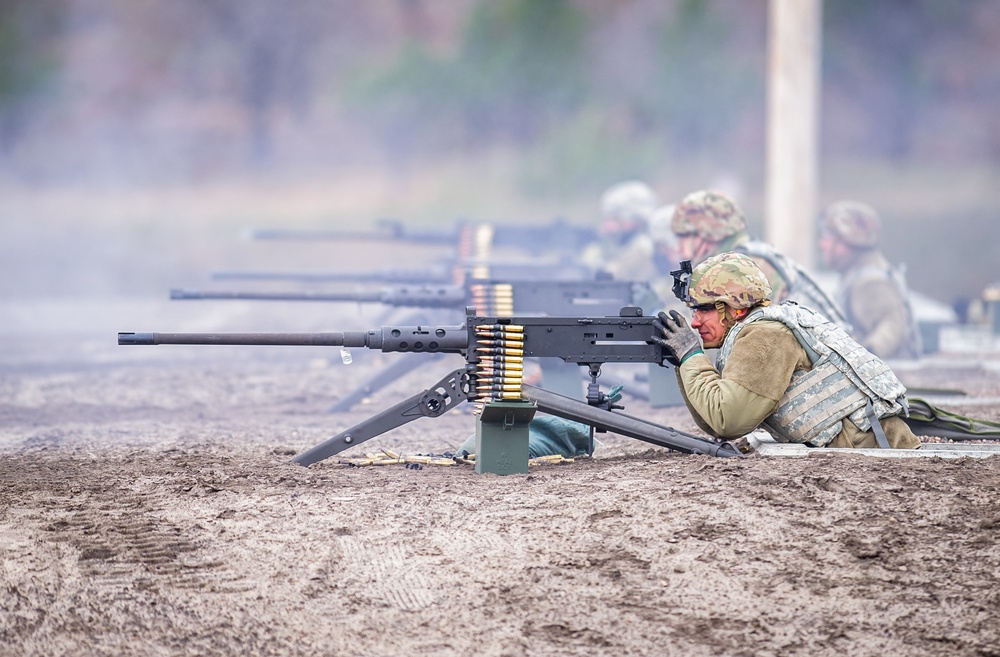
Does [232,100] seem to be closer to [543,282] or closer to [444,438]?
[543,282]

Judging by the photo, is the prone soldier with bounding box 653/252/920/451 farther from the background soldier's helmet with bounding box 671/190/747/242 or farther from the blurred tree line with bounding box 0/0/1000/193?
the blurred tree line with bounding box 0/0/1000/193

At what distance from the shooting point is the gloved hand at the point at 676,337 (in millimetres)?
6316

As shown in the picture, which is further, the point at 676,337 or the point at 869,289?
the point at 869,289

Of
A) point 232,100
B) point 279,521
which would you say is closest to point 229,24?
point 232,100

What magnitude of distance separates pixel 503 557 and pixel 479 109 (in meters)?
21.4

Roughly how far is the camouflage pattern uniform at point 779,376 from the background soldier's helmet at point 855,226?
8.05 metres

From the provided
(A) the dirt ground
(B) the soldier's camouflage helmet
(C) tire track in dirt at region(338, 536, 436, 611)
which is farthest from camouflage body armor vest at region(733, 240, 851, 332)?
(B) the soldier's camouflage helmet

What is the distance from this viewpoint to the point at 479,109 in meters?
25.7

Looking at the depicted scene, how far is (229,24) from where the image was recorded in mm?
24547

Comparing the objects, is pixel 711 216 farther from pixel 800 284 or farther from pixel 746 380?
pixel 746 380

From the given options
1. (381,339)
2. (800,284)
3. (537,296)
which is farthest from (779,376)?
(537,296)

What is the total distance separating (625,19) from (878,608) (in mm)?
22422

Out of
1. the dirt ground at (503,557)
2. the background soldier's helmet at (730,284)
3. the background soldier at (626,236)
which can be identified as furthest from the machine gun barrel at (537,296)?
the background soldier at (626,236)

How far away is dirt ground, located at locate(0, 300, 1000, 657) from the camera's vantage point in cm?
445
